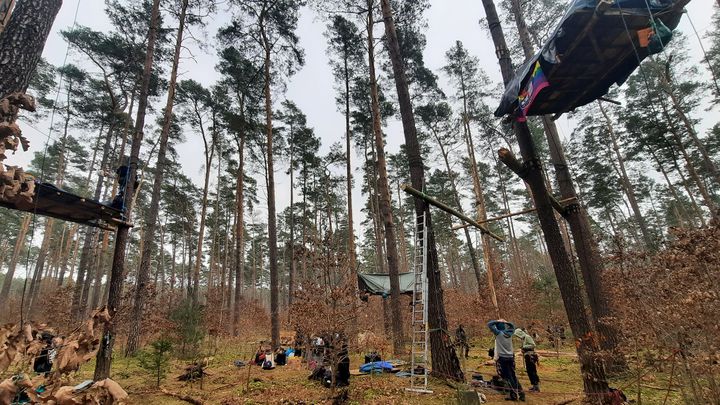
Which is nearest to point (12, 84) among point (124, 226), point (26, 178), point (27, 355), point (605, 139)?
point (26, 178)

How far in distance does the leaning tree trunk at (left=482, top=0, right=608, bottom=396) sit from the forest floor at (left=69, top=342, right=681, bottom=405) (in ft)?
1.27

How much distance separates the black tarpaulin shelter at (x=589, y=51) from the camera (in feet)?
10.9

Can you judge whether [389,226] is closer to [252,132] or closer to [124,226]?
[124,226]

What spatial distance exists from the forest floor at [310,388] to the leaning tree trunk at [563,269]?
1.27 feet

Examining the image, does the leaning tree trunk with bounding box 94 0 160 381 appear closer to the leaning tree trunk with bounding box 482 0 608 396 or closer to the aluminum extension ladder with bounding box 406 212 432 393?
the aluminum extension ladder with bounding box 406 212 432 393

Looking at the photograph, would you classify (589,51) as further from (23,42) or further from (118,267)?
(118,267)

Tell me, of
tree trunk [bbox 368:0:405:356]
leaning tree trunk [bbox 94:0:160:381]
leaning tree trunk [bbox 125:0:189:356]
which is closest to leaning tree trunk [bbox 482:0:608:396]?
tree trunk [bbox 368:0:405:356]

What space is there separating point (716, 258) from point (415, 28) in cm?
1064

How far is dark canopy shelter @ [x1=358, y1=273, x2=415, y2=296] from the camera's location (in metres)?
11.1

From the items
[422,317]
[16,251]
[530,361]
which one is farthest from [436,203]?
[16,251]

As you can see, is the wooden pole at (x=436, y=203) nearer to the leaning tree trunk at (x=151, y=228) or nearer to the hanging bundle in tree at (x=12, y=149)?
the hanging bundle in tree at (x=12, y=149)

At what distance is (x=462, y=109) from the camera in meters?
16.0

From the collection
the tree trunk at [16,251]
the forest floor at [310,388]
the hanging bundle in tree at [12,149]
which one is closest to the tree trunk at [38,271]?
the tree trunk at [16,251]

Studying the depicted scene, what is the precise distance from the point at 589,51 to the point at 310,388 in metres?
6.87
